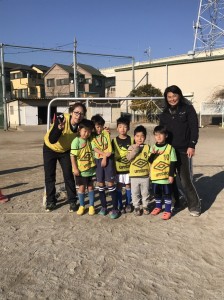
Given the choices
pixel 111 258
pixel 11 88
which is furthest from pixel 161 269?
pixel 11 88

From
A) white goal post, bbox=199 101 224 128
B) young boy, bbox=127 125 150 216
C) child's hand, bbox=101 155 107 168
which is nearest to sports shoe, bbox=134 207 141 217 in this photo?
young boy, bbox=127 125 150 216

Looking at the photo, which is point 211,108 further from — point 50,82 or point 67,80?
point 50,82

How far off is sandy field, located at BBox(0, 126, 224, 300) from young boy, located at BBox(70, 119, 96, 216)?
554 millimetres

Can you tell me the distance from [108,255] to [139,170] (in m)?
1.51

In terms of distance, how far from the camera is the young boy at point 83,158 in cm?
437

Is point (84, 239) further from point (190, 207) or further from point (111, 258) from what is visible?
point (190, 207)

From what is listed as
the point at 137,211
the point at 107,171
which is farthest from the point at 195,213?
the point at 107,171

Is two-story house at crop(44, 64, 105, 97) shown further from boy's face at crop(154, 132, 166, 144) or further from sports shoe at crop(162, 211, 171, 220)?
sports shoe at crop(162, 211, 171, 220)

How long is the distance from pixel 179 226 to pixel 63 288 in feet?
6.50

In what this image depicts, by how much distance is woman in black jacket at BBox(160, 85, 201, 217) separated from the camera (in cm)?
443

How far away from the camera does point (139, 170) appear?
176 inches

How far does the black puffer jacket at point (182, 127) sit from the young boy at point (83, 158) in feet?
4.05

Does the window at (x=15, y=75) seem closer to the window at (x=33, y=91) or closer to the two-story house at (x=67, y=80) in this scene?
the window at (x=33, y=91)

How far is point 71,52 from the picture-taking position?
22812 millimetres
